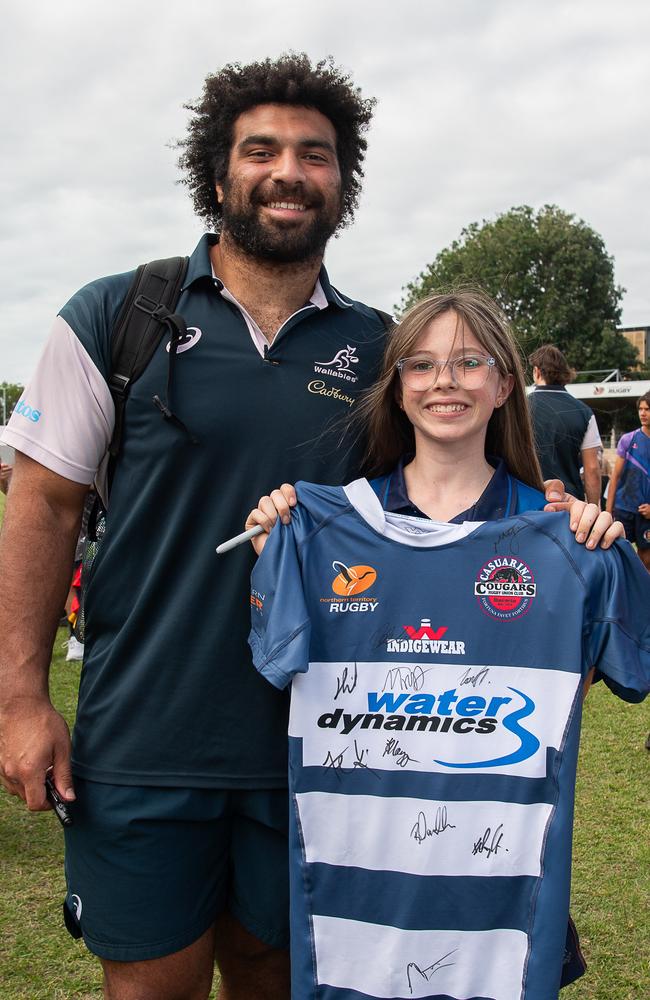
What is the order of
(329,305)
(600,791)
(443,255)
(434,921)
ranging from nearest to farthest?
(434,921)
(329,305)
(600,791)
(443,255)

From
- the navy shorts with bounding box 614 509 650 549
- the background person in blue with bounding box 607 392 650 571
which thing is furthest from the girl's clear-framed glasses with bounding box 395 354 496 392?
the navy shorts with bounding box 614 509 650 549

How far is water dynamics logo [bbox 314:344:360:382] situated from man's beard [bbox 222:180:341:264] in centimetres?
29

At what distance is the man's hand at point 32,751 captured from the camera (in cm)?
214

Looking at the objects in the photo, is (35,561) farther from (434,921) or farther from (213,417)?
(434,921)

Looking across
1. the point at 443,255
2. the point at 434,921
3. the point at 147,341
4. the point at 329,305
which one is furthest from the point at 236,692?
the point at 443,255

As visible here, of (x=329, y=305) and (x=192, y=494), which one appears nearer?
(x=192, y=494)

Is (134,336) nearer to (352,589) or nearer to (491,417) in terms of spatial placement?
(352,589)

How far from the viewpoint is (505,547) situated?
87.1 inches

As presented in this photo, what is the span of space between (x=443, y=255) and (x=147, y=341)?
45.4 m
